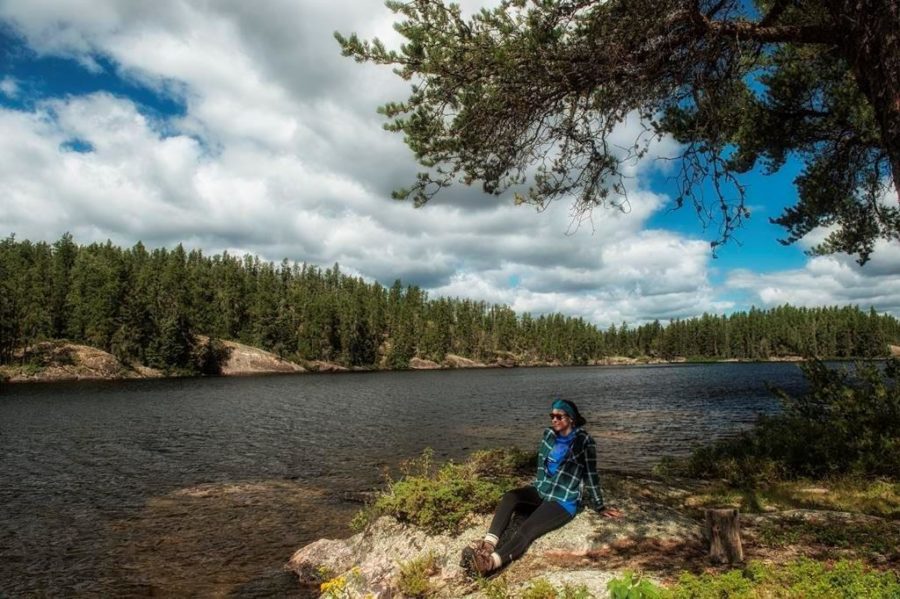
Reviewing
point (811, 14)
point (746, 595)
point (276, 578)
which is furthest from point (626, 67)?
point (276, 578)

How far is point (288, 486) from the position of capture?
70.0 ft

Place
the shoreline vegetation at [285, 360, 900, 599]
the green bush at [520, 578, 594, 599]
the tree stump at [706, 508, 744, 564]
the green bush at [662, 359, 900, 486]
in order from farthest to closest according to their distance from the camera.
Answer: the green bush at [662, 359, 900, 486], the tree stump at [706, 508, 744, 564], the shoreline vegetation at [285, 360, 900, 599], the green bush at [520, 578, 594, 599]

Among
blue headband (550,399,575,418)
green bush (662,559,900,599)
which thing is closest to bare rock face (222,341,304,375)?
blue headband (550,399,575,418)

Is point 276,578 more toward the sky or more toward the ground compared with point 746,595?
more toward the ground

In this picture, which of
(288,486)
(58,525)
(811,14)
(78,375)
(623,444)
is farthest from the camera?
(78,375)

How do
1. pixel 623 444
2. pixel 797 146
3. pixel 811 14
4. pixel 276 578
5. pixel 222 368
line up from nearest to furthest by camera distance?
pixel 811 14 < pixel 276 578 < pixel 797 146 < pixel 623 444 < pixel 222 368

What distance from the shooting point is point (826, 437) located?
1588cm

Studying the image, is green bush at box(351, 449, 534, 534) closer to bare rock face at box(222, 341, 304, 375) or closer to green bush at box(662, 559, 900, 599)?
green bush at box(662, 559, 900, 599)

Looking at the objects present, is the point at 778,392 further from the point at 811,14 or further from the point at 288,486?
the point at 288,486

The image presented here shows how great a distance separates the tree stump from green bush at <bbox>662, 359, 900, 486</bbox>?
28.0ft

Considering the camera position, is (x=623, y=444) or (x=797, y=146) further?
(x=623, y=444)

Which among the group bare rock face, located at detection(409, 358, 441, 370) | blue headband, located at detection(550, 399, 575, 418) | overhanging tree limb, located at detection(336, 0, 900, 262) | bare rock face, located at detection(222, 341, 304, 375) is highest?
Result: overhanging tree limb, located at detection(336, 0, 900, 262)

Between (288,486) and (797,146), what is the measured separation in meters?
21.0

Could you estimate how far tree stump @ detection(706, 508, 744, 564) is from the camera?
25.3ft
